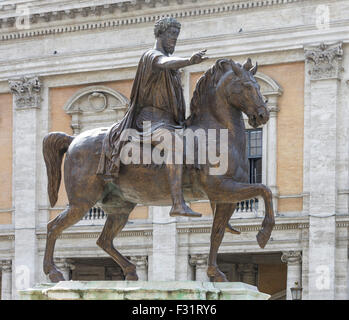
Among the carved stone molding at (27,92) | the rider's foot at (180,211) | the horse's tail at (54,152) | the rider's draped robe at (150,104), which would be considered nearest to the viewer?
the rider's foot at (180,211)

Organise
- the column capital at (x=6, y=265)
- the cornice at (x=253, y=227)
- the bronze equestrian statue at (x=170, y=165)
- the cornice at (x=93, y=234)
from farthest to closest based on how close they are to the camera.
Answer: the column capital at (x=6, y=265) → the cornice at (x=93, y=234) → the cornice at (x=253, y=227) → the bronze equestrian statue at (x=170, y=165)

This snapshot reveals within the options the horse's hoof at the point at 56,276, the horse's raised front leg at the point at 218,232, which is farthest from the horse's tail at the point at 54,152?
the horse's raised front leg at the point at 218,232

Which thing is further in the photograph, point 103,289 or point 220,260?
point 220,260

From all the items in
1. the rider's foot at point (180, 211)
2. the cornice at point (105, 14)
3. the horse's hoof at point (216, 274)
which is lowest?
the horse's hoof at point (216, 274)

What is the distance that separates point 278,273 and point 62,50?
28.8ft

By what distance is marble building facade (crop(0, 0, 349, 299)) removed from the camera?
2553cm

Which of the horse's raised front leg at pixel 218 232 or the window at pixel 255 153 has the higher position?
the window at pixel 255 153

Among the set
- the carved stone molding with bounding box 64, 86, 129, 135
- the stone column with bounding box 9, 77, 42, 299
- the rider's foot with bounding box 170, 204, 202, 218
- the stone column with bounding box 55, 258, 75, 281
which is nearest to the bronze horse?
the rider's foot with bounding box 170, 204, 202, 218

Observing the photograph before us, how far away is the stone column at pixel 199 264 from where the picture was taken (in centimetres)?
2678

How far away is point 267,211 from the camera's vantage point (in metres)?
9.70

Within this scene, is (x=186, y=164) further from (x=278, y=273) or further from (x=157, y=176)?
(x=278, y=273)

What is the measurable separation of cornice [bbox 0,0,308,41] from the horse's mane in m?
16.7

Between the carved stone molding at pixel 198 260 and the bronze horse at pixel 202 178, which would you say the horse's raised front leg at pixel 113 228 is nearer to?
the bronze horse at pixel 202 178
